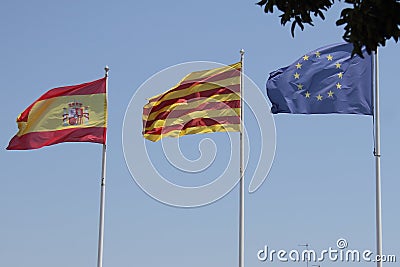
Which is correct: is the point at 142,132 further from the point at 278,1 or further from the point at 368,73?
the point at 278,1

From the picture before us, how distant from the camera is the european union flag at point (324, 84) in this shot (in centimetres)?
2491

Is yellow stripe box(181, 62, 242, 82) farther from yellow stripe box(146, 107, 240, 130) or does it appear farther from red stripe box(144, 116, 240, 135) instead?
red stripe box(144, 116, 240, 135)

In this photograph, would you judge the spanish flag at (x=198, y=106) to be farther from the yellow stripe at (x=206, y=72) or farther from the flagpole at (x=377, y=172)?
the flagpole at (x=377, y=172)

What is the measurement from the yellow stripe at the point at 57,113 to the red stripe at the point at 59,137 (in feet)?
0.41

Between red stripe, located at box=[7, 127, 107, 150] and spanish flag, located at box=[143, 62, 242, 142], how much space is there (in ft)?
4.93

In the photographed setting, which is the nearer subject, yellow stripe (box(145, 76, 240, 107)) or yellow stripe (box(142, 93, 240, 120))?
yellow stripe (box(142, 93, 240, 120))

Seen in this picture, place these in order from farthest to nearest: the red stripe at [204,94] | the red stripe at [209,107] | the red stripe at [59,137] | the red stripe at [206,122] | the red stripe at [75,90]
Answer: the red stripe at [75,90] → the red stripe at [59,137] → the red stripe at [204,94] → the red stripe at [209,107] → the red stripe at [206,122]

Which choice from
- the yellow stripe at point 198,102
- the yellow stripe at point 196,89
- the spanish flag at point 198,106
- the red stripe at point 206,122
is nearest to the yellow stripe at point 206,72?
the spanish flag at point 198,106

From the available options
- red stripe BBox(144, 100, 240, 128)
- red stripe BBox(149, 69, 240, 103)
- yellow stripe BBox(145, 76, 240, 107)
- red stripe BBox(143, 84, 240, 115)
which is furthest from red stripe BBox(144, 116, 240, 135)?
red stripe BBox(149, 69, 240, 103)

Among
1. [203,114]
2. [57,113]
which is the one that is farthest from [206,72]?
[57,113]

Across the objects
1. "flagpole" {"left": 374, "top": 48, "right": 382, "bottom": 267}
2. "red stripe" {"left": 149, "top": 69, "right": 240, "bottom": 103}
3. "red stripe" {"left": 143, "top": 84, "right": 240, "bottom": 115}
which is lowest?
"flagpole" {"left": 374, "top": 48, "right": 382, "bottom": 267}

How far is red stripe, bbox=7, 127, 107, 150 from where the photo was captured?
28.1 metres

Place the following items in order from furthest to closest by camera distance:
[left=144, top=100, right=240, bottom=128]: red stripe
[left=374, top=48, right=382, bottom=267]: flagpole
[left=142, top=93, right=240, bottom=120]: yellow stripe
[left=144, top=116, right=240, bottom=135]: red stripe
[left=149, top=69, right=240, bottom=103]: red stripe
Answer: [left=149, top=69, right=240, bottom=103]: red stripe < [left=142, top=93, right=240, bottom=120]: yellow stripe < [left=144, top=100, right=240, bottom=128]: red stripe < [left=144, top=116, right=240, bottom=135]: red stripe < [left=374, top=48, right=382, bottom=267]: flagpole

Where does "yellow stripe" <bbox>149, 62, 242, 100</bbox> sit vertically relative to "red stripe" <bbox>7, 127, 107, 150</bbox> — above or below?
above
